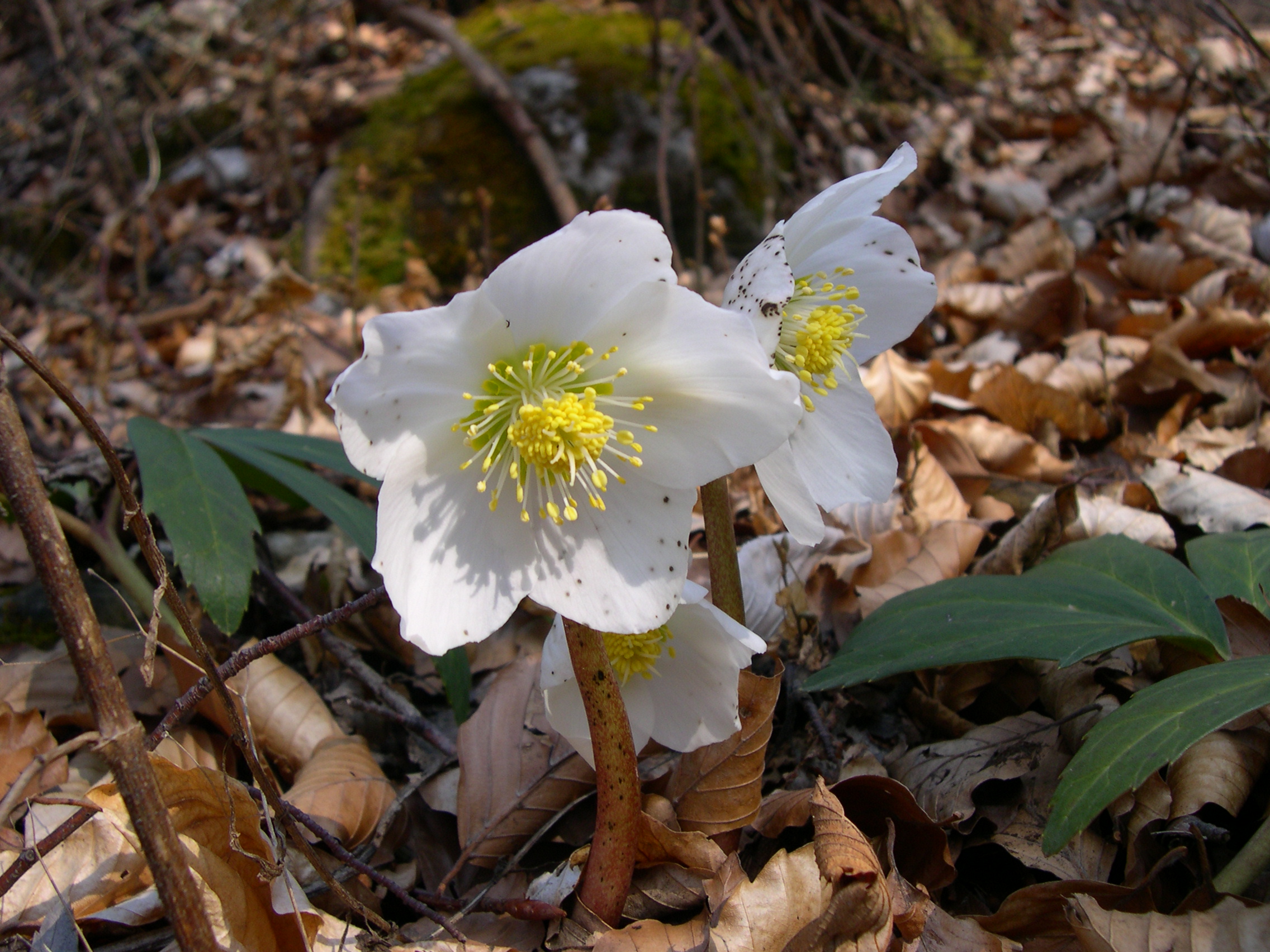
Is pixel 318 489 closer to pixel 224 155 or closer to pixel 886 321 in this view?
Answer: pixel 886 321

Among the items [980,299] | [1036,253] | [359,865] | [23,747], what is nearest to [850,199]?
[359,865]

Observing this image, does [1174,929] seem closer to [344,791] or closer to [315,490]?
[344,791]

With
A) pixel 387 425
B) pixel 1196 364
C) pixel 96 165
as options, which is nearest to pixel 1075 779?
pixel 387 425

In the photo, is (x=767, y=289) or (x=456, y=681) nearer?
(x=767, y=289)

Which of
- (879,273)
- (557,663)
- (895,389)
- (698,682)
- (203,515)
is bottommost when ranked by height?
(895,389)

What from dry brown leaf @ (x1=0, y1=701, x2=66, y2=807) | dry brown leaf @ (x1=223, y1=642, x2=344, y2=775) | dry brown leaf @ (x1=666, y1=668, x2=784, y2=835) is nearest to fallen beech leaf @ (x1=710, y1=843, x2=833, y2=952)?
dry brown leaf @ (x1=666, y1=668, x2=784, y2=835)

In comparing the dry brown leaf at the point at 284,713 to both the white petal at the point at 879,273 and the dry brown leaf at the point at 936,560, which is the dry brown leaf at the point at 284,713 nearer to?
the dry brown leaf at the point at 936,560
